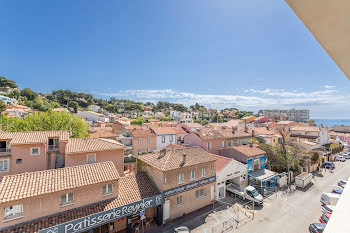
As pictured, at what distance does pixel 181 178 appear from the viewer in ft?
60.6

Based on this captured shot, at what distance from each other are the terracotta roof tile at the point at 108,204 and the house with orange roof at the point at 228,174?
870 centimetres

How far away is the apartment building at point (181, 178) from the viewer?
1756 cm

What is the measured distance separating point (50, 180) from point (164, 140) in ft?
99.2

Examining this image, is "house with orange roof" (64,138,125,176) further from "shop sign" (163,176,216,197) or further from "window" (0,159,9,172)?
"shop sign" (163,176,216,197)

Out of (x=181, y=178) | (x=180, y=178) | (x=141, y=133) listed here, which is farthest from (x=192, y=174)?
(x=141, y=133)

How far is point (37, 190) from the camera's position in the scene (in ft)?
42.1

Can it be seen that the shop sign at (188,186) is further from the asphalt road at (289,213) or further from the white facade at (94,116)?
the white facade at (94,116)

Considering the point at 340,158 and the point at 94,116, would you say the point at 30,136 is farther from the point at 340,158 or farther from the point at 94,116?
the point at 94,116

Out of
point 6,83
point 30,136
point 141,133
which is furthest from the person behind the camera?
point 6,83

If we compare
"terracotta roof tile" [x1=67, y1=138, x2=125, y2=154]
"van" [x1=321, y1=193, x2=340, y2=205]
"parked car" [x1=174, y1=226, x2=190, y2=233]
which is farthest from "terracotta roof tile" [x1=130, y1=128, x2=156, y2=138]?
"van" [x1=321, y1=193, x2=340, y2=205]

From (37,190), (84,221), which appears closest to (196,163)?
(84,221)

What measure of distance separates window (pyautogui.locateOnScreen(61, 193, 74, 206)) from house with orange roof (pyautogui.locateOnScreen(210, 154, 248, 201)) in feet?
51.0

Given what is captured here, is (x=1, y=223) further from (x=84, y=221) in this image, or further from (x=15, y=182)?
(x=84, y=221)

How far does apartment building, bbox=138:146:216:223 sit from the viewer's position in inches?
691
